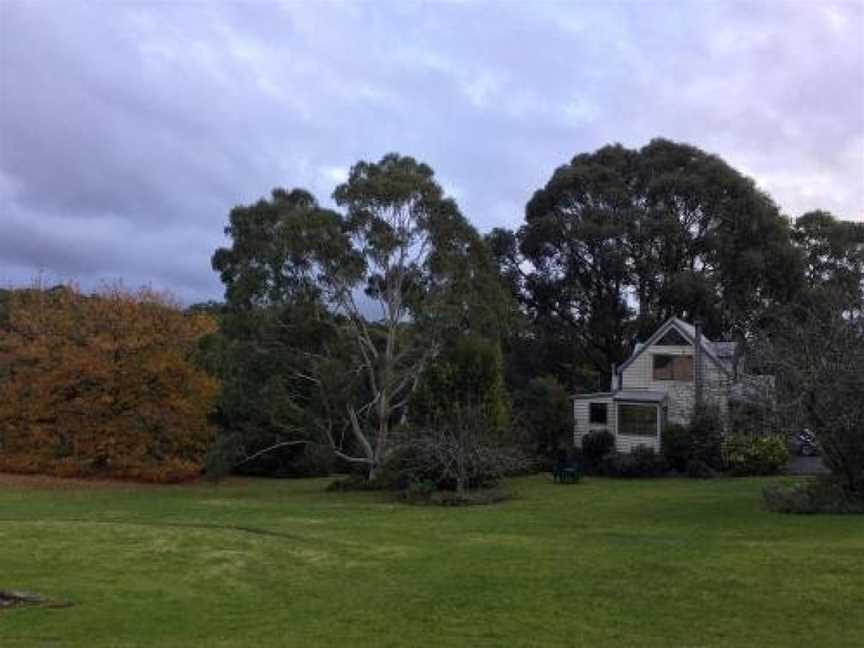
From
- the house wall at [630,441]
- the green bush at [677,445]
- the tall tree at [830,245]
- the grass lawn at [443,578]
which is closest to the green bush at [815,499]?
the grass lawn at [443,578]

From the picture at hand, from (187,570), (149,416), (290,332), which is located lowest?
(187,570)

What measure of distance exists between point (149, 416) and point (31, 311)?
6.92 m

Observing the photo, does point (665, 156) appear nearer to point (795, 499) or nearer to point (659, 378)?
point (659, 378)

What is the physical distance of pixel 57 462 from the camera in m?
36.1

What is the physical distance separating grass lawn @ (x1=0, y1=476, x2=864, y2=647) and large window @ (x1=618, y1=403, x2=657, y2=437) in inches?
692

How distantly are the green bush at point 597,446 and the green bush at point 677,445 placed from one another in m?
3.87

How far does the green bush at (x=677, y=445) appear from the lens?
3584 centimetres

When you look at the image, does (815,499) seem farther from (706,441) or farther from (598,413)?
(598,413)

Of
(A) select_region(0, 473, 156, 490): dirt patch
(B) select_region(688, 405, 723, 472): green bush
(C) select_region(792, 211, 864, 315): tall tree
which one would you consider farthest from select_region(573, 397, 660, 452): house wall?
(C) select_region(792, 211, 864, 315): tall tree

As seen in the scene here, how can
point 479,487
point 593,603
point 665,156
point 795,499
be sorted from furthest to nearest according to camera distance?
point 665,156
point 479,487
point 795,499
point 593,603

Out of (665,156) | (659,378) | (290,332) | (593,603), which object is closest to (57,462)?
(290,332)

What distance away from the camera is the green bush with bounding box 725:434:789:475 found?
110ft

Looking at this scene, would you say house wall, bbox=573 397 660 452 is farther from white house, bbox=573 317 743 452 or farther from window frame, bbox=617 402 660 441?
window frame, bbox=617 402 660 441

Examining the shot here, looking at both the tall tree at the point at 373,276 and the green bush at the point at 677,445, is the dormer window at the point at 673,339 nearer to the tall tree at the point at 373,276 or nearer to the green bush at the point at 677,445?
the green bush at the point at 677,445
